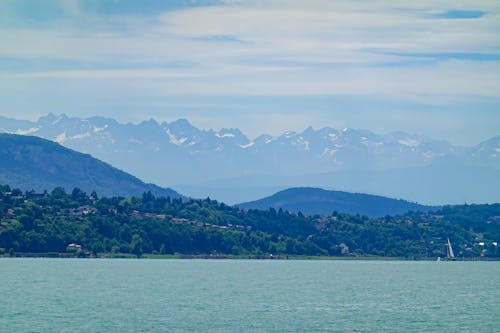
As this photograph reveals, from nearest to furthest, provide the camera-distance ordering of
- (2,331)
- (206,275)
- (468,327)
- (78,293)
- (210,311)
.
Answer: (2,331) < (468,327) < (210,311) < (78,293) < (206,275)

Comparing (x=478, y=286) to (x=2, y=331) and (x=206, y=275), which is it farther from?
(x=2, y=331)

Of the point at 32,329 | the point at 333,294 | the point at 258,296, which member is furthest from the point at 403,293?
the point at 32,329

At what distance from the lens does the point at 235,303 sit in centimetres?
12331

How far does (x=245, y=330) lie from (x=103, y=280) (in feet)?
234

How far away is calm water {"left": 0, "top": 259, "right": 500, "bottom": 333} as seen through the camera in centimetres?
9956

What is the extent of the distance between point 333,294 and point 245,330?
Answer: 157 ft

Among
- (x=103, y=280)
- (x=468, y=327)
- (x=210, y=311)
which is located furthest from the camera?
(x=103, y=280)

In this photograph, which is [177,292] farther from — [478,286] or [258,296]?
[478,286]

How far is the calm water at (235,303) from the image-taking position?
99.6 metres

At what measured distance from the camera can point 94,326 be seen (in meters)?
96.2

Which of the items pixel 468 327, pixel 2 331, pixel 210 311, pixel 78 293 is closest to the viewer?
pixel 2 331

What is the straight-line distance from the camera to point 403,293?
14850 centimetres

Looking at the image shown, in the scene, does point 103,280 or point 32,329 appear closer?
point 32,329

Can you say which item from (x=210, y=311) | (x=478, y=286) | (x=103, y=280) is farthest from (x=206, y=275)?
(x=210, y=311)
